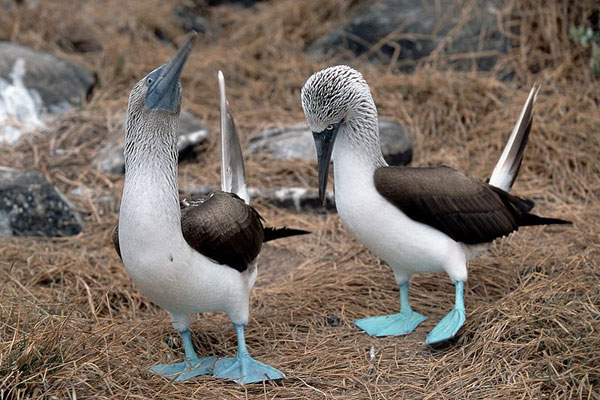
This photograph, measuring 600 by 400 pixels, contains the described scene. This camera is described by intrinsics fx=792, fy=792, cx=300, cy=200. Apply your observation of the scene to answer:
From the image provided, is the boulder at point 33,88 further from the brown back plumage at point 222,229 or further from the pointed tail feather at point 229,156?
Answer: the brown back plumage at point 222,229

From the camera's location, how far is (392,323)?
4199 millimetres

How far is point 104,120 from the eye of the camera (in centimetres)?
670

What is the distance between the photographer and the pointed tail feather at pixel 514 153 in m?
4.54

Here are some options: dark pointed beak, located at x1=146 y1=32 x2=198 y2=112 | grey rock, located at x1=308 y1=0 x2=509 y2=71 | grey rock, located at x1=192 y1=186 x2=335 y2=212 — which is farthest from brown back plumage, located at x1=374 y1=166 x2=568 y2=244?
grey rock, located at x1=308 y1=0 x2=509 y2=71

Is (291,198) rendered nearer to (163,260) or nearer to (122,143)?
(122,143)

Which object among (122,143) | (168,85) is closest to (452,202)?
(168,85)

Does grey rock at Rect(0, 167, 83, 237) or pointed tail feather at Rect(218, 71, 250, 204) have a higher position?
pointed tail feather at Rect(218, 71, 250, 204)

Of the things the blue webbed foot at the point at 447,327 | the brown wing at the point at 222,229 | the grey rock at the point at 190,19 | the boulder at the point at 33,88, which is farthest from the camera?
the grey rock at the point at 190,19

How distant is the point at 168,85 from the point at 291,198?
2590mm

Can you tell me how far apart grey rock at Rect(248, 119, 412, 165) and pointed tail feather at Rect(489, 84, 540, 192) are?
146 centimetres

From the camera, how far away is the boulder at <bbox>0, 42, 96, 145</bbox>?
659 cm

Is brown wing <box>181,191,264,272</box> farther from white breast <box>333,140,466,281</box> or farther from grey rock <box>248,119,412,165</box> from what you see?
grey rock <box>248,119,412,165</box>

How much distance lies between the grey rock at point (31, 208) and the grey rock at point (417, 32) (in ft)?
11.4

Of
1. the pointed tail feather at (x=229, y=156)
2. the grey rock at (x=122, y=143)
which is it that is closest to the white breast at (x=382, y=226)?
the pointed tail feather at (x=229, y=156)
